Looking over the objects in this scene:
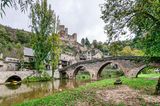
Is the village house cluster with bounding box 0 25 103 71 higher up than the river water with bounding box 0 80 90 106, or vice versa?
the village house cluster with bounding box 0 25 103 71

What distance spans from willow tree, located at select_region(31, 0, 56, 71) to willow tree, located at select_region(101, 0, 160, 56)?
34.2m

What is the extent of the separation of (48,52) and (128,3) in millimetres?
37197

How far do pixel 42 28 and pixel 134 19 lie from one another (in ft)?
117

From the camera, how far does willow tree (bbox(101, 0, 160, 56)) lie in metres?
15.3

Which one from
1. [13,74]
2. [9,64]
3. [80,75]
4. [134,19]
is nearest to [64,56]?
[80,75]

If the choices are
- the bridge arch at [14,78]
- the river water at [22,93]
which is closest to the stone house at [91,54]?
the bridge arch at [14,78]

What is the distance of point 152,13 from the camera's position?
1525 cm

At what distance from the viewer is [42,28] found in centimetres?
5019

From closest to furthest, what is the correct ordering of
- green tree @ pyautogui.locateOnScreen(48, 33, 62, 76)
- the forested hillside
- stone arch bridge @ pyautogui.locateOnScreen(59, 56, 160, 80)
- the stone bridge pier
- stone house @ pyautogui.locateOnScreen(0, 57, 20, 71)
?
1. stone arch bridge @ pyautogui.locateOnScreen(59, 56, 160, 80)
2. the stone bridge pier
3. green tree @ pyautogui.locateOnScreen(48, 33, 62, 76)
4. stone house @ pyautogui.locateOnScreen(0, 57, 20, 71)
5. the forested hillside

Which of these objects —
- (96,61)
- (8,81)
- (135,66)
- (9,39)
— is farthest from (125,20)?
(9,39)

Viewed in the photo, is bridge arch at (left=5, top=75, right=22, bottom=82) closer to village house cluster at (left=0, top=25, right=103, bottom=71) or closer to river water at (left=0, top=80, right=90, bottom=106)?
village house cluster at (left=0, top=25, right=103, bottom=71)

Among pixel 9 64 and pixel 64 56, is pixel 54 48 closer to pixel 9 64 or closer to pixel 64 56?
pixel 9 64

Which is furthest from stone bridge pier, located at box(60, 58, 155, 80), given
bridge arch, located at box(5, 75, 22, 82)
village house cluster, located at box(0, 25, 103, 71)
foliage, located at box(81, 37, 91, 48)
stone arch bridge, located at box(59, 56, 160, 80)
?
foliage, located at box(81, 37, 91, 48)

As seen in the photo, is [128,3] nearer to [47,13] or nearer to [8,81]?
[47,13]
